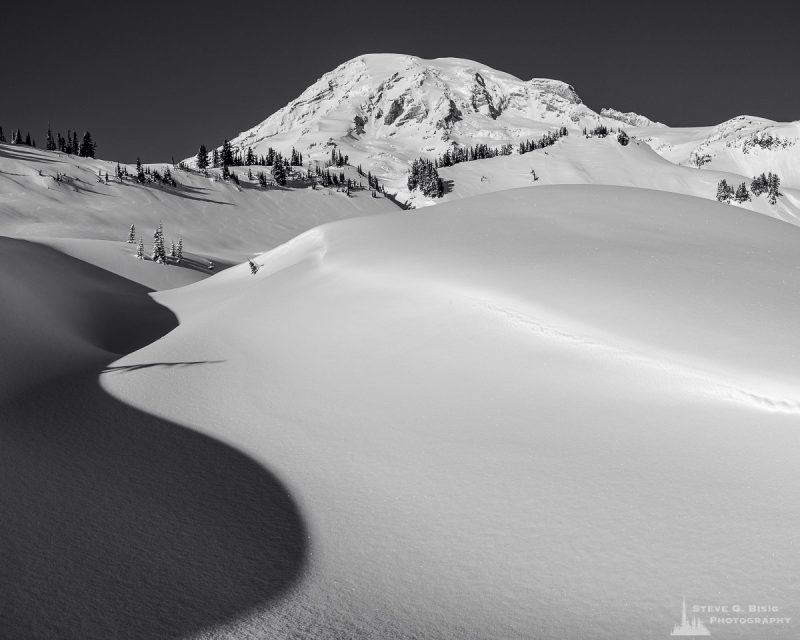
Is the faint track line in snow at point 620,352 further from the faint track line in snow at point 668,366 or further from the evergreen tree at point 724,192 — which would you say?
the evergreen tree at point 724,192

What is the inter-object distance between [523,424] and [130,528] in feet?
18.2

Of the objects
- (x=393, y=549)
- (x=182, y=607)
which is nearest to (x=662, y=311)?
(x=393, y=549)

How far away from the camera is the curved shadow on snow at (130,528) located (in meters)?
4.16

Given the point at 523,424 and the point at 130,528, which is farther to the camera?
the point at 523,424

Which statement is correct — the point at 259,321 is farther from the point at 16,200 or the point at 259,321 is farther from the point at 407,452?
the point at 16,200

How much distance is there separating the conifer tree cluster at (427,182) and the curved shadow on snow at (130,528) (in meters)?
153

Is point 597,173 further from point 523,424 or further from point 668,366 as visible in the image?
point 523,424

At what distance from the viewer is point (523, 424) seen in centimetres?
791

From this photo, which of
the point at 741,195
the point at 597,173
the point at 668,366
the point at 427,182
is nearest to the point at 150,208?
the point at 427,182

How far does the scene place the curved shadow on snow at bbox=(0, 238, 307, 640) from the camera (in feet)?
13.7

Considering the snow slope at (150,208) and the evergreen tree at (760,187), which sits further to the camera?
the evergreen tree at (760,187)

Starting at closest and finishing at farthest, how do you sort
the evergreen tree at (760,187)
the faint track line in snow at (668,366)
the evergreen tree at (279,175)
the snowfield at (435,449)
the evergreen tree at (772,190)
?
1. the snowfield at (435,449)
2. the faint track line in snow at (668,366)
3. the evergreen tree at (279,175)
4. the evergreen tree at (772,190)
5. the evergreen tree at (760,187)

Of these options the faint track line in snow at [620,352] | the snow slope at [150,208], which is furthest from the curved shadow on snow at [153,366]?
the snow slope at [150,208]

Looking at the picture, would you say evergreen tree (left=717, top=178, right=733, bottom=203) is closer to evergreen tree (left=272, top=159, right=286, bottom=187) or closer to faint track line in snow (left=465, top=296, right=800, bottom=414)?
evergreen tree (left=272, top=159, right=286, bottom=187)
